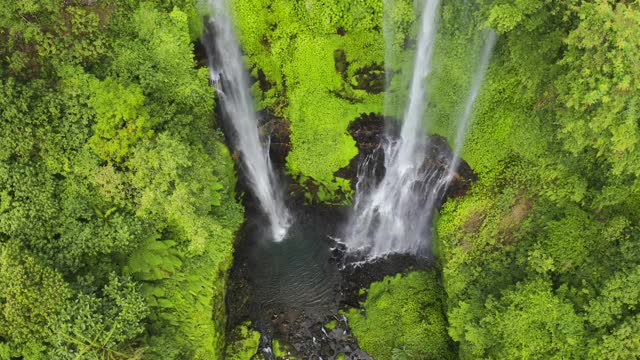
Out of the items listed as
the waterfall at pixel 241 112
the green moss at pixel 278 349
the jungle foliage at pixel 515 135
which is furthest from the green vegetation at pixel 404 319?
the waterfall at pixel 241 112

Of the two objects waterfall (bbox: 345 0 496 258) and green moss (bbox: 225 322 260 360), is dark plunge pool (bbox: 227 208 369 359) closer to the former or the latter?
green moss (bbox: 225 322 260 360)

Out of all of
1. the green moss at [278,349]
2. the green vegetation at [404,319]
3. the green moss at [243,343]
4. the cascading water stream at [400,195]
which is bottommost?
the green moss at [278,349]

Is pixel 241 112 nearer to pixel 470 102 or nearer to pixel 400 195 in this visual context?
pixel 400 195

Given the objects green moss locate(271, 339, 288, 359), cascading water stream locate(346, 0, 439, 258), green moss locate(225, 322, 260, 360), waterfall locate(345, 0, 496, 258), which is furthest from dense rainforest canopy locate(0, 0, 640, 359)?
green moss locate(271, 339, 288, 359)

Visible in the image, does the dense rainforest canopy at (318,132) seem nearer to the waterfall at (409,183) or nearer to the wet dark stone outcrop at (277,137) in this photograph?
the waterfall at (409,183)

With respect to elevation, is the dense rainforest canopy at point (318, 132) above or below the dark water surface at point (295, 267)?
above

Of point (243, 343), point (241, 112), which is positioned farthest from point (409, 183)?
point (243, 343)

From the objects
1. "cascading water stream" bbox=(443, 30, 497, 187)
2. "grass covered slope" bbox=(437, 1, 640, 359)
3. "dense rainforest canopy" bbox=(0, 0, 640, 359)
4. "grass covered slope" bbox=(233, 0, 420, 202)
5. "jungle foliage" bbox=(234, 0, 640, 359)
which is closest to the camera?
"grass covered slope" bbox=(437, 1, 640, 359)
